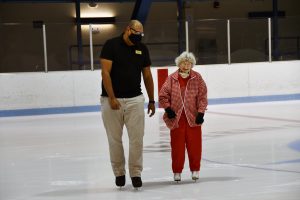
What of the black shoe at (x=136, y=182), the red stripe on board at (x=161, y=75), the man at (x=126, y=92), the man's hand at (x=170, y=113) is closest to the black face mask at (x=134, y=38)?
the man at (x=126, y=92)

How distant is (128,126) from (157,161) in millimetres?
2102

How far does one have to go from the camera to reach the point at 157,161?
9.08 m

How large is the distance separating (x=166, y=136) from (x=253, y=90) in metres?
6.75

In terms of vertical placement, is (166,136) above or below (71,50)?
below

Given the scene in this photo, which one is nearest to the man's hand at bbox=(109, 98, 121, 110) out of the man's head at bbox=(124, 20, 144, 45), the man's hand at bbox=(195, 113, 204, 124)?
the man's head at bbox=(124, 20, 144, 45)

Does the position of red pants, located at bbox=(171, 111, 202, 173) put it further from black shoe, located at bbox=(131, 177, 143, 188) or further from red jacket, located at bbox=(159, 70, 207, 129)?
black shoe, located at bbox=(131, 177, 143, 188)

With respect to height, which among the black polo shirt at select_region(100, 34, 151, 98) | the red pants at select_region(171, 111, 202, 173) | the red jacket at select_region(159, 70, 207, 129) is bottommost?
the red pants at select_region(171, 111, 202, 173)

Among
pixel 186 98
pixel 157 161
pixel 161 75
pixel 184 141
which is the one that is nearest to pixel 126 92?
pixel 186 98

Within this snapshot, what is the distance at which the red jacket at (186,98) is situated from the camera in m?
7.50

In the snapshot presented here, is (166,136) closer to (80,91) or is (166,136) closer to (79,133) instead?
(79,133)

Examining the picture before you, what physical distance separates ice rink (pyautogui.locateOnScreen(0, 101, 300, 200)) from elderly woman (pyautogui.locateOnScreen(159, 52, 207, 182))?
10.5 inches

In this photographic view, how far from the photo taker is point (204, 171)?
8.20 meters

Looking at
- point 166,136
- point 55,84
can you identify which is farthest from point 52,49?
point 166,136

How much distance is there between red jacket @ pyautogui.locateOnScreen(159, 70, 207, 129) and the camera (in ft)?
24.6
